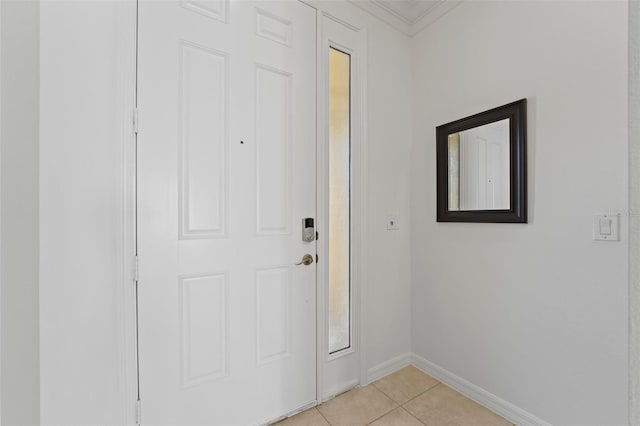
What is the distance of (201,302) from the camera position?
4.34 ft

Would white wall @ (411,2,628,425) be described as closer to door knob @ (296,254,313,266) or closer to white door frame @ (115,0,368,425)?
door knob @ (296,254,313,266)

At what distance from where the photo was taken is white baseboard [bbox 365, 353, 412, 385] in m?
1.90

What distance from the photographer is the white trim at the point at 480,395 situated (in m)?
1.50

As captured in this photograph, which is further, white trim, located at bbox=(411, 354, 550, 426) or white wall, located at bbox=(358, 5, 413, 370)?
white wall, located at bbox=(358, 5, 413, 370)

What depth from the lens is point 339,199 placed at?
1823 mm

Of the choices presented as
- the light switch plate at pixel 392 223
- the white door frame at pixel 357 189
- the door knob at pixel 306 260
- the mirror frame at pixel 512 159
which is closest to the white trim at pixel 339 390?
the white door frame at pixel 357 189

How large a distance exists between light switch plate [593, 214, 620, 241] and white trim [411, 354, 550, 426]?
99cm

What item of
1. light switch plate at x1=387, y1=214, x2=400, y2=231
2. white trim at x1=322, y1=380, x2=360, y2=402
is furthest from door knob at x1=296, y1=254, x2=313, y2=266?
white trim at x1=322, y1=380, x2=360, y2=402

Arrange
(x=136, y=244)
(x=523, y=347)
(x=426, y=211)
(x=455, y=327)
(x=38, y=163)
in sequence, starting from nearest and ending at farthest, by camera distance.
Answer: (x=38, y=163), (x=136, y=244), (x=523, y=347), (x=455, y=327), (x=426, y=211)

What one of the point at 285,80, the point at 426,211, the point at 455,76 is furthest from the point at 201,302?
the point at 455,76

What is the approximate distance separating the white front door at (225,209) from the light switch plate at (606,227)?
4.50ft

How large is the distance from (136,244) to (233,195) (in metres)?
0.47

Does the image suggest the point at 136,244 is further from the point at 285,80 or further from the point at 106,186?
the point at 285,80

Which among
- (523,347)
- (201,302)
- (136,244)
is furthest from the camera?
(523,347)
